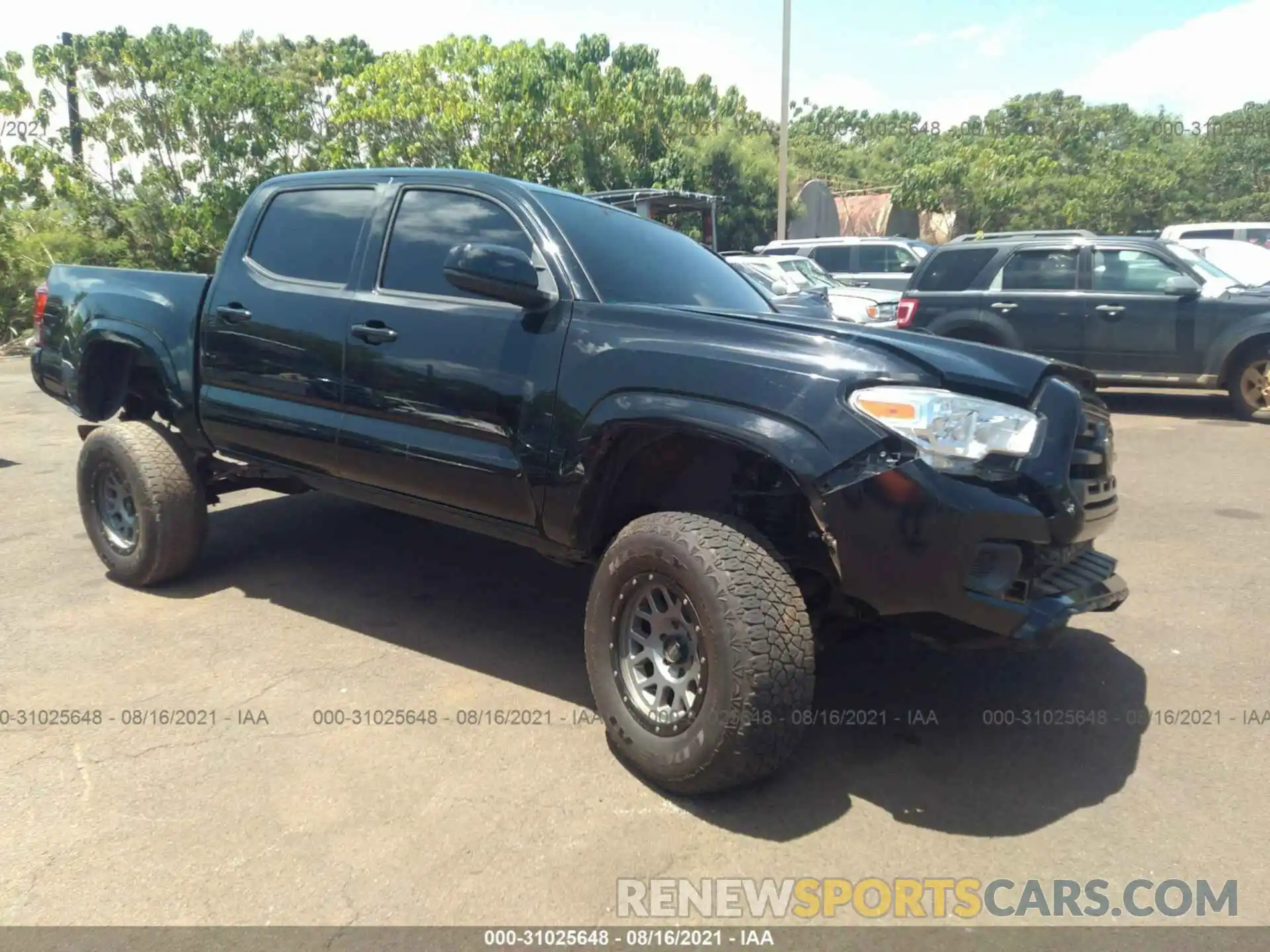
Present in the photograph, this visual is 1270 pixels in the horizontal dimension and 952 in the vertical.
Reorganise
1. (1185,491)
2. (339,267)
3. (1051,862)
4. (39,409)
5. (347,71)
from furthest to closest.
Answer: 1. (347,71)
2. (39,409)
3. (1185,491)
4. (339,267)
5. (1051,862)

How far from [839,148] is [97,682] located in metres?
70.1

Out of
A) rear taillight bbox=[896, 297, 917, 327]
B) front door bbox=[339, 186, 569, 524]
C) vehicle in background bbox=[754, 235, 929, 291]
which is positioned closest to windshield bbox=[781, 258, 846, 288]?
vehicle in background bbox=[754, 235, 929, 291]

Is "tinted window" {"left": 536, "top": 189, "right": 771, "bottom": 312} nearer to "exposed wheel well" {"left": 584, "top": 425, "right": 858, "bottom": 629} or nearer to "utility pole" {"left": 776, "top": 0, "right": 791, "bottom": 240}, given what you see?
"exposed wheel well" {"left": 584, "top": 425, "right": 858, "bottom": 629}

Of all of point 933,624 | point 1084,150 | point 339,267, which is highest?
point 1084,150

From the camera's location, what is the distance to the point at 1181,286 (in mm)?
9820

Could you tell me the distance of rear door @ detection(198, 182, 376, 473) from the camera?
14.1 feet

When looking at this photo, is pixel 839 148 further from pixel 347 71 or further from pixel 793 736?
pixel 793 736

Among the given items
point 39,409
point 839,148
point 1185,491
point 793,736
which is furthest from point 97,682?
point 839,148

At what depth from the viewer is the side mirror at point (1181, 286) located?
32.0ft

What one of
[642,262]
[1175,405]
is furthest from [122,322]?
[1175,405]

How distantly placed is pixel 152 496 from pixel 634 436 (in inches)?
104

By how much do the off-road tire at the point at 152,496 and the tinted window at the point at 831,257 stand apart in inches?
695

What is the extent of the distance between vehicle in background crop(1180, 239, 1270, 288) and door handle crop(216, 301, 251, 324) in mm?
12623

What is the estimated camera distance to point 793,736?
9.90 ft
